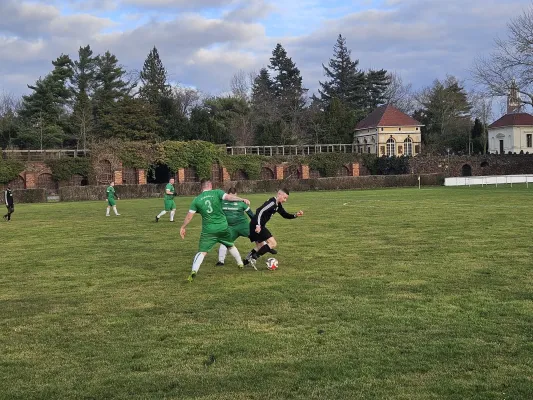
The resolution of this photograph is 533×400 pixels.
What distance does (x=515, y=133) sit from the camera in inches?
A: 3100

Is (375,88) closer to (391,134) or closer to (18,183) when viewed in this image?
(391,134)

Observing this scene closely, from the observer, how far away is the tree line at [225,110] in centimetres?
6475

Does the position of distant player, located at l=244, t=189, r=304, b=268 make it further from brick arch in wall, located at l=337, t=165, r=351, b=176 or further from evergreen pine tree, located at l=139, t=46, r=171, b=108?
evergreen pine tree, located at l=139, t=46, r=171, b=108

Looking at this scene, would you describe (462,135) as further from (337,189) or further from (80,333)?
(80,333)

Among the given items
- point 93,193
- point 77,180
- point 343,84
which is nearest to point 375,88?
point 343,84

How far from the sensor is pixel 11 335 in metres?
6.91

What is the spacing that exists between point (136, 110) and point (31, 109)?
40.7 ft

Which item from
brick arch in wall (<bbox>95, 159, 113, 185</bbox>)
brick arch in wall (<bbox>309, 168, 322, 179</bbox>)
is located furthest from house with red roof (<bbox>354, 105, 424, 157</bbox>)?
brick arch in wall (<bbox>95, 159, 113, 185</bbox>)

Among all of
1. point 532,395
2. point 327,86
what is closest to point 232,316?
point 532,395

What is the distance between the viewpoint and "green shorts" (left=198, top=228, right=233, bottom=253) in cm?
1035

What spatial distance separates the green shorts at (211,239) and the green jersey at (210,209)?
0.09m

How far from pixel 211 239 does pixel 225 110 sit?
6712cm

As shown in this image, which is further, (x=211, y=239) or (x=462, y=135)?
(x=462, y=135)

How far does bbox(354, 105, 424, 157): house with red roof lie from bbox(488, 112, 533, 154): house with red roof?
40.6 ft
